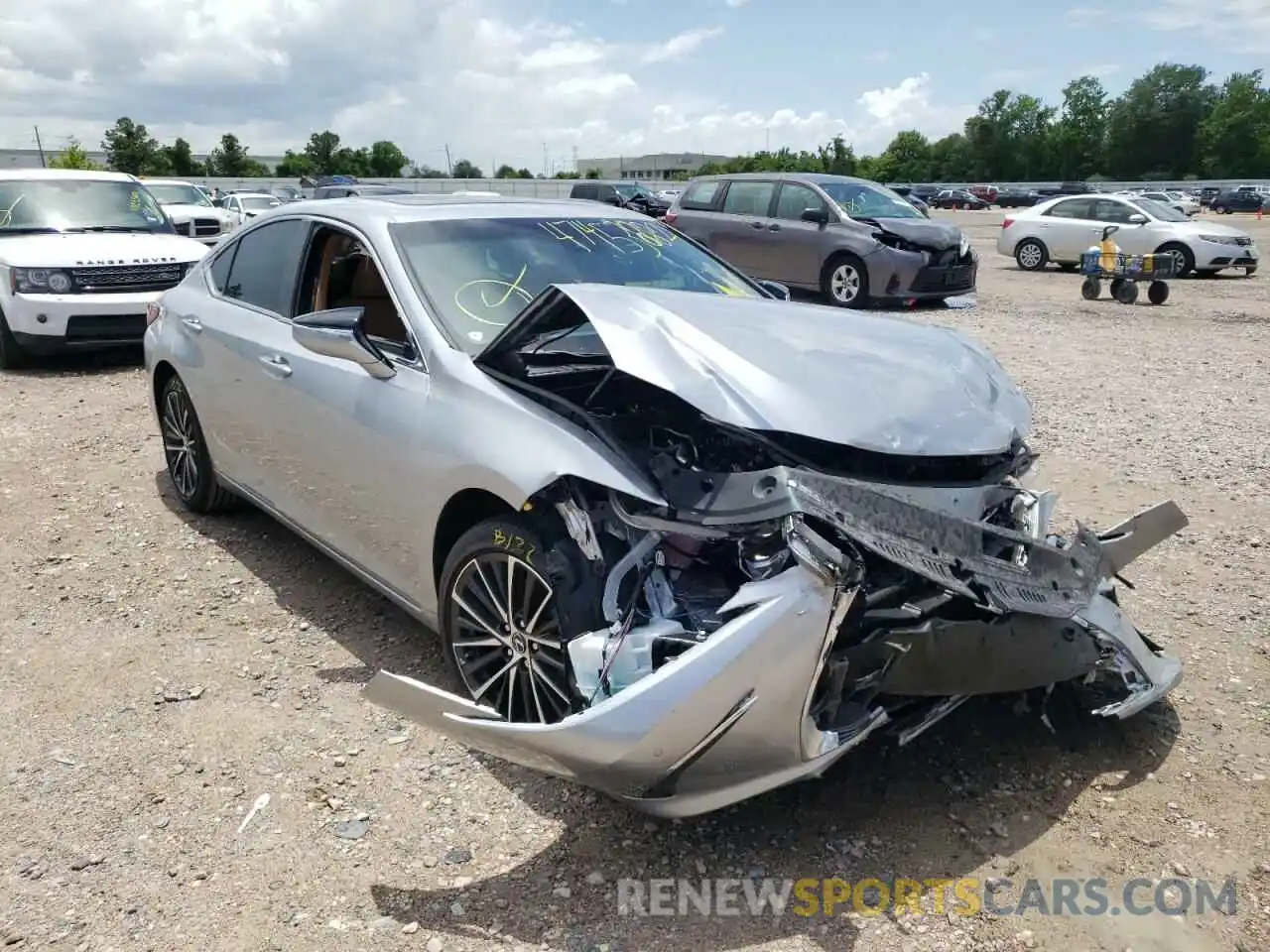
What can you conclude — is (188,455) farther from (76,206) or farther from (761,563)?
(76,206)

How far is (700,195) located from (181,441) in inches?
438

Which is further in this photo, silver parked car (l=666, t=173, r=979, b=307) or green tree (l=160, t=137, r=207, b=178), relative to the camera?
green tree (l=160, t=137, r=207, b=178)

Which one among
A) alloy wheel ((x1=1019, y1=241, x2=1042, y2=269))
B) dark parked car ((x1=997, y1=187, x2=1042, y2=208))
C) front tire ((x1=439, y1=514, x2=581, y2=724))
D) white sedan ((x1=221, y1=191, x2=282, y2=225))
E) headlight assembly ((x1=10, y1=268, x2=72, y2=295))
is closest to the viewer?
front tire ((x1=439, y1=514, x2=581, y2=724))

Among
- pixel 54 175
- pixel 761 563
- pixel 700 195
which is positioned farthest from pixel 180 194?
pixel 761 563

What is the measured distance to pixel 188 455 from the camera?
17.5 ft

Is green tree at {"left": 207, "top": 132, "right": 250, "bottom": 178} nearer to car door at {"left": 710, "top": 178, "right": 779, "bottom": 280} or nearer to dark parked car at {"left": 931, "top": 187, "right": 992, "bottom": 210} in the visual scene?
dark parked car at {"left": 931, "top": 187, "right": 992, "bottom": 210}

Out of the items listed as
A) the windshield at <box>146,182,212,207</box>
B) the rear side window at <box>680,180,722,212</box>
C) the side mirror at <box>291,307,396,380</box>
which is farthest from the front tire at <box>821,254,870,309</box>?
the windshield at <box>146,182,212,207</box>

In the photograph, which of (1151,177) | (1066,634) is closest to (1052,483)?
(1066,634)

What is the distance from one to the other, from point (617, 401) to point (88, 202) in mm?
9481

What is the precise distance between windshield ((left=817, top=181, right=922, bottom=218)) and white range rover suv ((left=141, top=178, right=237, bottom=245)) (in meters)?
8.20

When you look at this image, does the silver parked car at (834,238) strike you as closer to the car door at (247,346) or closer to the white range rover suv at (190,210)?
the white range rover suv at (190,210)

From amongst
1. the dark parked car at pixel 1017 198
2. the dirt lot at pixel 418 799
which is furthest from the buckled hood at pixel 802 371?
the dark parked car at pixel 1017 198

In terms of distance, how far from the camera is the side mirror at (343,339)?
341 centimetres

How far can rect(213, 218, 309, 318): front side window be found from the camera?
441cm
